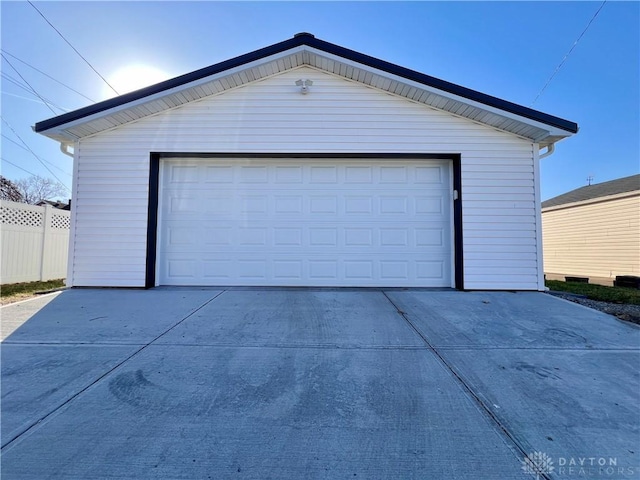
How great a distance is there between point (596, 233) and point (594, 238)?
0.74ft

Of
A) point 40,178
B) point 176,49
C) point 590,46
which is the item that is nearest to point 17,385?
point 176,49

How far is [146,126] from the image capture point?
5508 millimetres

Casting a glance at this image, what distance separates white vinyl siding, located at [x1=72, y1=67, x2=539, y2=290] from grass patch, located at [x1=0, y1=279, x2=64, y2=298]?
1175 millimetres

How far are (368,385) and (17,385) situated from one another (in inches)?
99.6

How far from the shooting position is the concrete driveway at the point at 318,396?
1501mm

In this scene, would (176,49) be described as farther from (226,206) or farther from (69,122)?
(226,206)

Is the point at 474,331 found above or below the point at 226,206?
below

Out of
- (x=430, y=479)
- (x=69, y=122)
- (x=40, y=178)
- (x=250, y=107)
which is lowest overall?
(x=430, y=479)

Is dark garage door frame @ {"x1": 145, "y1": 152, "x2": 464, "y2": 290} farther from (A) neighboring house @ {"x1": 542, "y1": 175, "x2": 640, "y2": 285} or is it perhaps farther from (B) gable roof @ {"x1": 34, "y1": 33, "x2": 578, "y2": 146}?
(A) neighboring house @ {"x1": 542, "y1": 175, "x2": 640, "y2": 285}

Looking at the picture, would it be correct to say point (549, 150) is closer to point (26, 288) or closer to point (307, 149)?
point (307, 149)

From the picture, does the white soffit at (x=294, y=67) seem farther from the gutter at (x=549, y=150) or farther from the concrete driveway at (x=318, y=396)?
the concrete driveway at (x=318, y=396)

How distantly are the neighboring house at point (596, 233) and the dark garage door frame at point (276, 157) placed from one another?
1009 centimetres

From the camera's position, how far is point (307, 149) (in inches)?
217

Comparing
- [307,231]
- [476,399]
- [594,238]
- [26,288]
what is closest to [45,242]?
[26,288]
